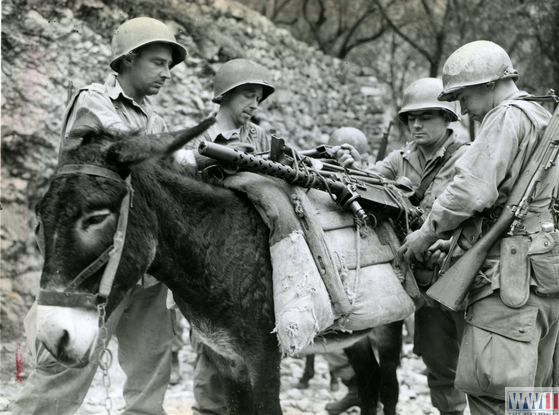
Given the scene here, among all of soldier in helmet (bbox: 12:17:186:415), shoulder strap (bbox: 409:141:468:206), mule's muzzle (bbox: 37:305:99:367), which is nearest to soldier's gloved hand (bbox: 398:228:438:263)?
shoulder strap (bbox: 409:141:468:206)

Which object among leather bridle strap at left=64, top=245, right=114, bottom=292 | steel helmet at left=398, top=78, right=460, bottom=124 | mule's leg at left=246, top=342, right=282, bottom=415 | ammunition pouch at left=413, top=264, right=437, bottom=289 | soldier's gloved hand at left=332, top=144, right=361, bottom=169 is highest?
steel helmet at left=398, top=78, right=460, bottom=124

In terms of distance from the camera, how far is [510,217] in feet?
10.2

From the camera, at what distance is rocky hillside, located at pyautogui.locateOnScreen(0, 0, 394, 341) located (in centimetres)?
622

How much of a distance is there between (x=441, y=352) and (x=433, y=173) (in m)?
1.36

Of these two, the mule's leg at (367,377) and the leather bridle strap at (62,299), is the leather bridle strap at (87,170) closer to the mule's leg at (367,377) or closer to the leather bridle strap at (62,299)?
the leather bridle strap at (62,299)

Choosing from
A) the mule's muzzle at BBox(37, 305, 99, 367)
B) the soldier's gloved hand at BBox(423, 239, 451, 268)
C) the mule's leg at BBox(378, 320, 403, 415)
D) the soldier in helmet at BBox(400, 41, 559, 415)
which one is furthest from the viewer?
the mule's leg at BBox(378, 320, 403, 415)

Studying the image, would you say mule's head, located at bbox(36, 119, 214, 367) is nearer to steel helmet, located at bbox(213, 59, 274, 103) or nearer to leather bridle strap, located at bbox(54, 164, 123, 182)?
leather bridle strap, located at bbox(54, 164, 123, 182)

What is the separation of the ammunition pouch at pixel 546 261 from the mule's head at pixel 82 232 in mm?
1888

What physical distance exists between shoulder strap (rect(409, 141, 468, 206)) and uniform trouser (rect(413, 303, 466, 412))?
33.3 inches

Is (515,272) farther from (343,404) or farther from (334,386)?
(334,386)

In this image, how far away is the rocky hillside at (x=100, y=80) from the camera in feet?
20.4

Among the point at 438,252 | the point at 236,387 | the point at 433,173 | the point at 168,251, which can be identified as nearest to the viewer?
the point at 168,251

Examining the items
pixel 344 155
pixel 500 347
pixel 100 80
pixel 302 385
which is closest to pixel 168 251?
pixel 344 155

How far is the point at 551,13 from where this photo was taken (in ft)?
27.1
